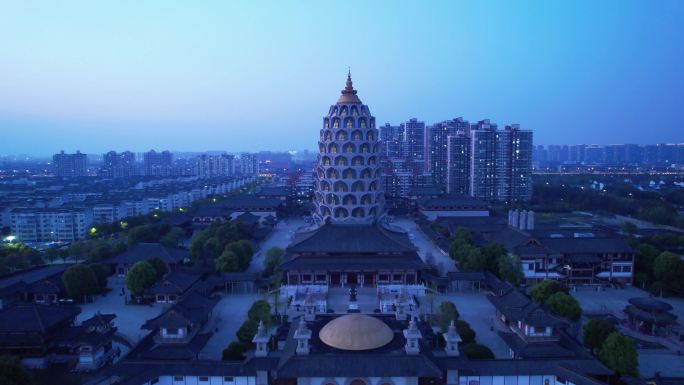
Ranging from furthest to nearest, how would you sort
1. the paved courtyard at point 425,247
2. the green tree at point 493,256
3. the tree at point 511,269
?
the paved courtyard at point 425,247
the green tree at point 493,256
the tree at point 511,269

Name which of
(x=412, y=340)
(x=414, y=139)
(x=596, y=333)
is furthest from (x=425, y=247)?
(x=414, y=139)

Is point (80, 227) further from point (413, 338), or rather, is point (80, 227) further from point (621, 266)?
point (621, 266)

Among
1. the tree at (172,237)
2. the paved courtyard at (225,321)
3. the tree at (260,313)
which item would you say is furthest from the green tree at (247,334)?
the tree at (172,237)

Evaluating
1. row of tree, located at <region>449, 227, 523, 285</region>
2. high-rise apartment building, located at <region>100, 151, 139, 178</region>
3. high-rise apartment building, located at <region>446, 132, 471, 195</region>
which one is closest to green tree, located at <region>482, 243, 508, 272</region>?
row of tree, located at <region>449, 227, 523, 285</region>

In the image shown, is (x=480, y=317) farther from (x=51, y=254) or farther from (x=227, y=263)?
(x=51, y=254)

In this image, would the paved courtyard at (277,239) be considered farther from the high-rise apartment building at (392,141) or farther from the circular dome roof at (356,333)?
the high-rise apartment building at (392,141)
